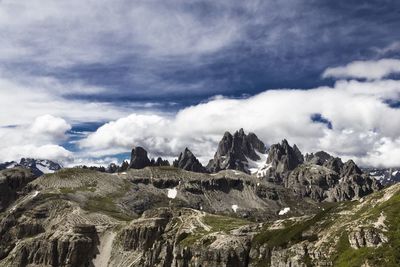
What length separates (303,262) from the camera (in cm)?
19988

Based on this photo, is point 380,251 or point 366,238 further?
point 366,238

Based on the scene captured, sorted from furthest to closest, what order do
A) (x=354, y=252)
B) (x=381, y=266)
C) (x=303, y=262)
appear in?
(x=303, y=262) < (x=354, y=252) < (x=381, y=266)

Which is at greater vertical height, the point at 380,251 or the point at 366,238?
the point at 366,238

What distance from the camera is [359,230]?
611 feet

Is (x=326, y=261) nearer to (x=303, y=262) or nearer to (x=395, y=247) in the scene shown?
(x=303, y=262)

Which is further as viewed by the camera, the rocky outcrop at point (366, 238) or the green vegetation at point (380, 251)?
the rocky outcrop at point (366, 238)

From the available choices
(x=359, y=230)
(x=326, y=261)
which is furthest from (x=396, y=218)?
(x=326, y=261)

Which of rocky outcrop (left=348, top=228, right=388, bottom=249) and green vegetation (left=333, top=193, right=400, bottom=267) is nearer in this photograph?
green vegetation (left=333, top=193, right=400, bottom=267)

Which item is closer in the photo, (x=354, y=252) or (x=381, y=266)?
(x=381, y=266)

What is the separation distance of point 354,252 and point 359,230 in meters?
9.87

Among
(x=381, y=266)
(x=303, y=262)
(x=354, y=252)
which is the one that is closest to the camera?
(x=381, y=266)

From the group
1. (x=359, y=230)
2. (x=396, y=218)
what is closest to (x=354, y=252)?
(x=359, y=230)

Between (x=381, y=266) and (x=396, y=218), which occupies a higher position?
(x=396, y=218)

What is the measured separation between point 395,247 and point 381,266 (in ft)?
40.0
